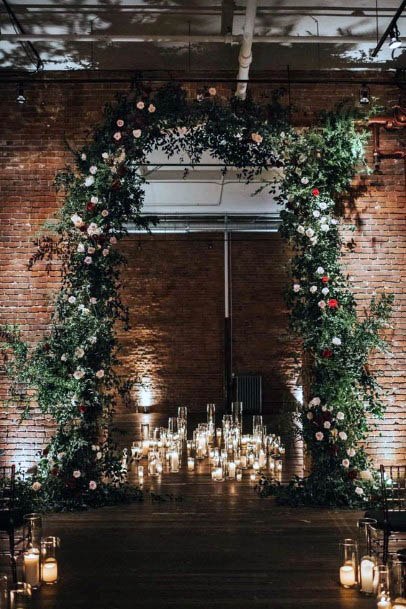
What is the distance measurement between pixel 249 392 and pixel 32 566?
10.0 m

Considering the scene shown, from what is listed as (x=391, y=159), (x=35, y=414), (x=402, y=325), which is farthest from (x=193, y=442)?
(x=391, y=159)

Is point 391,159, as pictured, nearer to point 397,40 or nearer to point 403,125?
point 403,125

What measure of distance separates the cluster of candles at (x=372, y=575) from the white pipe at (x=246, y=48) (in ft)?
12.6

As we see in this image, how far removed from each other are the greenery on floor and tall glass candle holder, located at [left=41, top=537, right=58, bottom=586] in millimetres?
1913

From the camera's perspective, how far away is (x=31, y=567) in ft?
12.8

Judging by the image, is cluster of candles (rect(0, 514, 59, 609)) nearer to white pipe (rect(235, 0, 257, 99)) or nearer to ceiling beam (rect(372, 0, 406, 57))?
white pipe (rect(235, 0, 257, 99))

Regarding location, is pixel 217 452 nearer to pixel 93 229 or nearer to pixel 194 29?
pixel 93 229

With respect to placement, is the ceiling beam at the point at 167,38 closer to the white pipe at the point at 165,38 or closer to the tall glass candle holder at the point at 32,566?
the white pipe at the point at 165,38

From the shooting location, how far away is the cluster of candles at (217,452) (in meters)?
7.48

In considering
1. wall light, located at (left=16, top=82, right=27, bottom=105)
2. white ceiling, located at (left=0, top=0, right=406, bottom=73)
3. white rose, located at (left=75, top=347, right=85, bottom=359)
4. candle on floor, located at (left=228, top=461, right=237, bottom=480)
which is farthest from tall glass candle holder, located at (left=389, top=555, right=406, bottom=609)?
wall light, located at (left=16, top=82, right=27, bottom=105)

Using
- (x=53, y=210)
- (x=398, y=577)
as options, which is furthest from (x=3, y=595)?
(x=53, y=210)

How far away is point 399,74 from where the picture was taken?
7.01m

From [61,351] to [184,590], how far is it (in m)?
2.91

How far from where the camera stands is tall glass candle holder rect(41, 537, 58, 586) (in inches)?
158
